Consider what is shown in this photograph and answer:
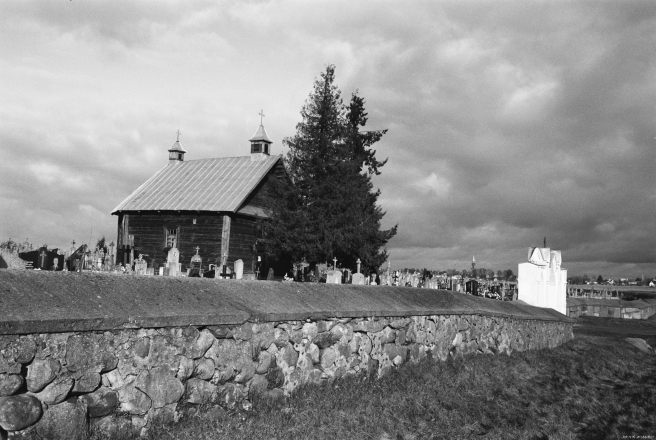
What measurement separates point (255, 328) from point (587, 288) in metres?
67.1

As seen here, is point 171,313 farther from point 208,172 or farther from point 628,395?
point 208,172

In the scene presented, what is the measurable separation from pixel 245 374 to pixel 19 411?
2.36 m

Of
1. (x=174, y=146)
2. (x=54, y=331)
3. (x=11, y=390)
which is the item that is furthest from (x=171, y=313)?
(x=174, y=146)

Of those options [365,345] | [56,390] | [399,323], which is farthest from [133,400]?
[399,323]

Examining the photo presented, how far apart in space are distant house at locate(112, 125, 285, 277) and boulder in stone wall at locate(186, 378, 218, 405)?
23.8 metres

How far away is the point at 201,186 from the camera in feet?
110

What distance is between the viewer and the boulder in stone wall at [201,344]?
18.3 ft

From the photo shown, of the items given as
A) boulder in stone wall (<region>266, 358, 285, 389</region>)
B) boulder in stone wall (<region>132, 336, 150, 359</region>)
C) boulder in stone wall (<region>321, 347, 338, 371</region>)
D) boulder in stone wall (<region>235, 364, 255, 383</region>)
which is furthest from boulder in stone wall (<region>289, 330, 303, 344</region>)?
boulder in stone wall (<region>132, 336, 150, 359</region>)

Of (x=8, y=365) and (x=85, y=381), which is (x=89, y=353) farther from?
(x=8, y=365)

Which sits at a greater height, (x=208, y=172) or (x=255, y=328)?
(x=208, y=172)

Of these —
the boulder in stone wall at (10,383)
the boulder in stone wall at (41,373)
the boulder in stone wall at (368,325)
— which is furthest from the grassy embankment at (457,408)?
the boulder in stone wall at (10,383)

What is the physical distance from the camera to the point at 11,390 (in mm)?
4215

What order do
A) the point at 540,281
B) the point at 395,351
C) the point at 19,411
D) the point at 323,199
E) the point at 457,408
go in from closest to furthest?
the point at 19,411
the point at 457,408
the point at 395,351
the point at 540,281
the point at 323,199

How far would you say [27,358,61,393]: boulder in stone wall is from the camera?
4340 millimetres
